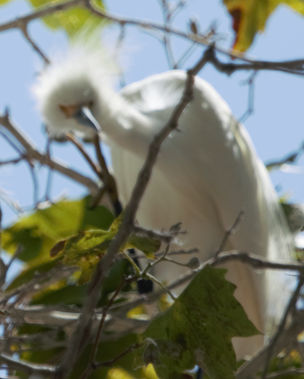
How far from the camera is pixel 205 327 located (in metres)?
0.78

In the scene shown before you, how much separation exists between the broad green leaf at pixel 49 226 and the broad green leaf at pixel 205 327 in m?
0.98

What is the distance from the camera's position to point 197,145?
73.1 inches

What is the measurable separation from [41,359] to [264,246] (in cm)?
88

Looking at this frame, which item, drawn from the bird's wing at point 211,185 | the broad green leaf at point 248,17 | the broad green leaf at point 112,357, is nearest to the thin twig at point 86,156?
the bird's wing at point 211,185

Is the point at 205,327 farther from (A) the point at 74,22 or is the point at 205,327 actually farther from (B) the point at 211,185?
(A) the point at 74,22

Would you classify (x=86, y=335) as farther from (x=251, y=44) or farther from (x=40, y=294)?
(x=40, y=294)

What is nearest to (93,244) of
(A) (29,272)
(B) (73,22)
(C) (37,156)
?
(A) (29,272)

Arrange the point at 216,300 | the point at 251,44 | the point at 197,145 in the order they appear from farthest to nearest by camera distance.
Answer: the point at 197,145, the point at 251,44, the point at 216,300

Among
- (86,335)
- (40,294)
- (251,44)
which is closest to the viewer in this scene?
(86,335)

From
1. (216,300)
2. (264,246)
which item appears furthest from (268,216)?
(216,300)

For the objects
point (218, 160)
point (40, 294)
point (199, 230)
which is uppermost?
point (218, 160)

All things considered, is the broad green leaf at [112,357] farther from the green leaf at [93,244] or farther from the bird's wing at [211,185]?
the green leaf at [93,244]

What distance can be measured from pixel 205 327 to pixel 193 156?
1.10 metres

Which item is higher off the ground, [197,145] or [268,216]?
[197,145]
